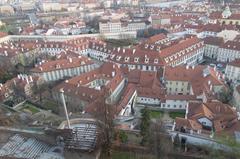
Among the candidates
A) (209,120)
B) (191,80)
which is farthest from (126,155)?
(191,80)

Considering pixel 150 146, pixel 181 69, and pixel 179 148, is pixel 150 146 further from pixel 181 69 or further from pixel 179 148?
pixel 181 69

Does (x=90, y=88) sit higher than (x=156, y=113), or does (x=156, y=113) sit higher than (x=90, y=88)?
(x=90, y=88)

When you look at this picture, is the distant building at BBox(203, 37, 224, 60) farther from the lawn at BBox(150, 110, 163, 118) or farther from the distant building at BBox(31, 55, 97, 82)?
the lawn at BBox(150, 110, 163, 118)

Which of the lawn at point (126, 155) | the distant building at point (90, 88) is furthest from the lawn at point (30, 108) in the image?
the lawn at point (126, 155)

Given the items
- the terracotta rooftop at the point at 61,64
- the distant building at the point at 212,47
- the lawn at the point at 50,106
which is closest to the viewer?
the lawn at the point at 50,106

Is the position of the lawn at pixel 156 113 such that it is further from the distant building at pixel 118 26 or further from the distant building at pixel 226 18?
the distant building at pixel 226 18

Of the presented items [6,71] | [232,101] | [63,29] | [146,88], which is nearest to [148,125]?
[146,88]

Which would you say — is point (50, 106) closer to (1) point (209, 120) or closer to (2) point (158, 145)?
(2) point (158, 145)

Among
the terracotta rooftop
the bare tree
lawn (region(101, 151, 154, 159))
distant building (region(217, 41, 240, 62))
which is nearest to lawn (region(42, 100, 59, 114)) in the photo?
the terracotta rooftop

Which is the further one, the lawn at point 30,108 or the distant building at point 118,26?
the distant building at point 118,26

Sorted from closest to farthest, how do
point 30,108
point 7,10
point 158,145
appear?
point 158,145 < point 30,108 < point 7,10

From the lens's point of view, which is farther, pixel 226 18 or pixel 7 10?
pixel 7 10

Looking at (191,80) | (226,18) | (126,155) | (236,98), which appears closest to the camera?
(126,155)
